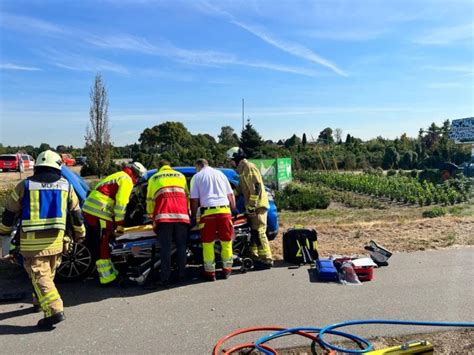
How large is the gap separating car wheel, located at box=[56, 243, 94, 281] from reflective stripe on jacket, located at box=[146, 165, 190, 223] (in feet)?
3.78

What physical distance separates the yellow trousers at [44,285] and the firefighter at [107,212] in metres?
1.22

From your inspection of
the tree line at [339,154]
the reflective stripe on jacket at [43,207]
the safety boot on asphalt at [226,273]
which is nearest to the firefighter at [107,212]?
the reflective stripe on jacket at [43,207]

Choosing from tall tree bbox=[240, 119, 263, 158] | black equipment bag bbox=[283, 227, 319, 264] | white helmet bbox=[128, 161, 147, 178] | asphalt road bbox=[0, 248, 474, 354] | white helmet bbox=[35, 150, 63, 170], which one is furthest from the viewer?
tall tree bbox=[240, 119, 263, 158]

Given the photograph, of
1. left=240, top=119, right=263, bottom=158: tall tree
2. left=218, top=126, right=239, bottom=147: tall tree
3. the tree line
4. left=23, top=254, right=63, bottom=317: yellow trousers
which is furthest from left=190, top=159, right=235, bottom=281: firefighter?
left=218, top=126, right=239, bottom=147: tall tree

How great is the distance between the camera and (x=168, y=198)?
5945 mm

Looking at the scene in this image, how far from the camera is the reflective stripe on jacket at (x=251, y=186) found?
21.9 feet

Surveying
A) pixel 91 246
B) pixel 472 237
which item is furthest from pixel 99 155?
pixel 472 237

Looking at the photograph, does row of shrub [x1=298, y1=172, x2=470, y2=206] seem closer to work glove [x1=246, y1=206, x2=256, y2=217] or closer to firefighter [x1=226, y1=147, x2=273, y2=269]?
firefighter [x1=226, y1=147, x2=273, y2=269]

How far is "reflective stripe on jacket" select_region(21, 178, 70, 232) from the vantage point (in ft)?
15.2

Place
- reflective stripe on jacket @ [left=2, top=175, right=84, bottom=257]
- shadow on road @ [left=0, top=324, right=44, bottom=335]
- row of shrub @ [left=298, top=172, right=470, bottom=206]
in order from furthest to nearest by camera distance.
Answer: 1. row of shrub @ [left=298, top=172, right=470, bottom=206]
2. reflective stripe on jacket @ [left=2, top=175, right=84, bottom=257]
3. shadow on road @ [left=0, top=324, right=44, bottom=335]

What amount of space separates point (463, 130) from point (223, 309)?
63.4 feet

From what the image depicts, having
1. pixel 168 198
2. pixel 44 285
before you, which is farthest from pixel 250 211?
pixel 44 285

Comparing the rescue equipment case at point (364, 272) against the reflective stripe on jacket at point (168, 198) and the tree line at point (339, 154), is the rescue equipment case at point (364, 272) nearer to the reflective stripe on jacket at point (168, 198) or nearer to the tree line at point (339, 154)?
the reflective stripe on jacket at point (168, 198)

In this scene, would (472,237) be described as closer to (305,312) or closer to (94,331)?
(305,312)
